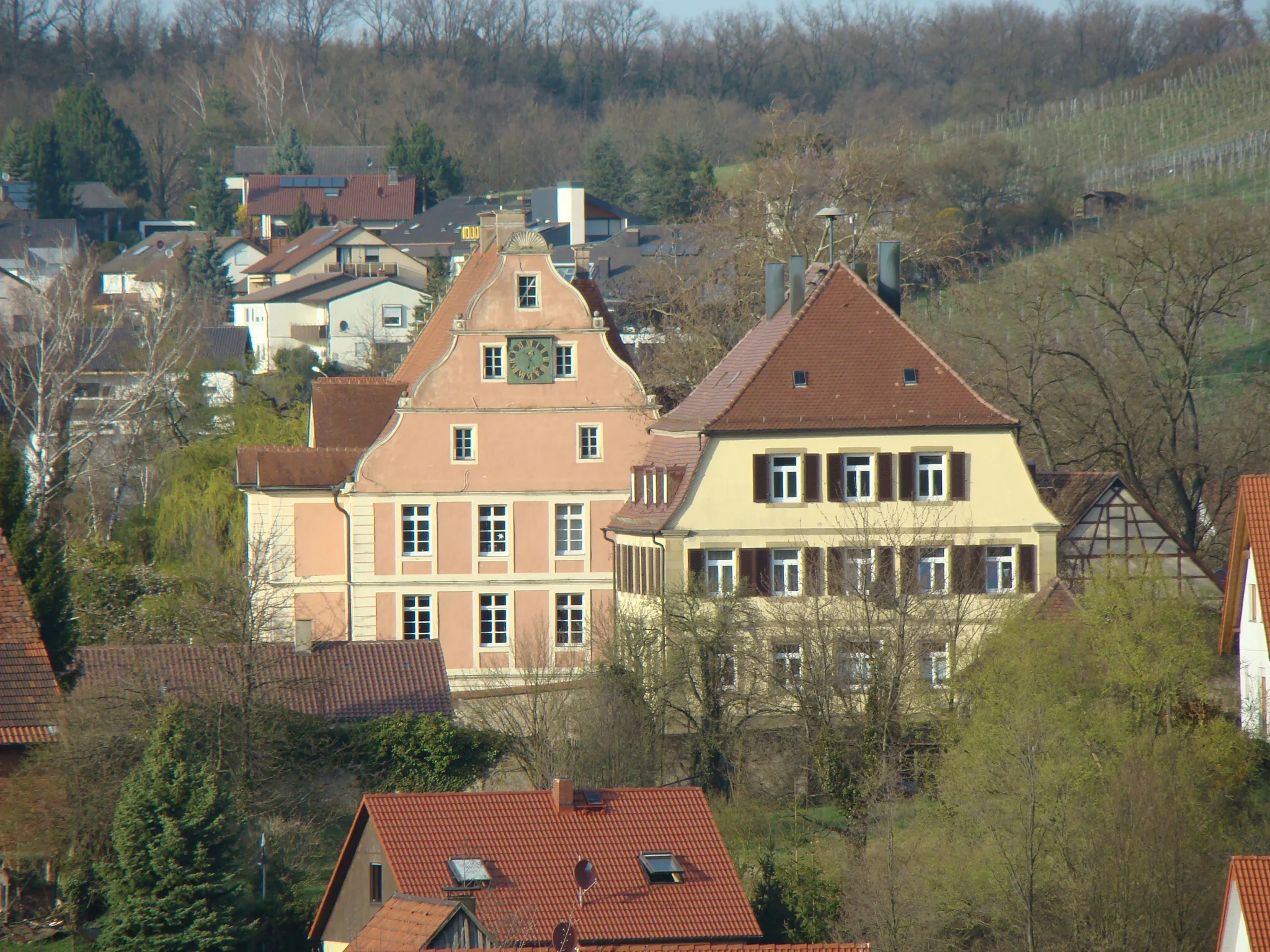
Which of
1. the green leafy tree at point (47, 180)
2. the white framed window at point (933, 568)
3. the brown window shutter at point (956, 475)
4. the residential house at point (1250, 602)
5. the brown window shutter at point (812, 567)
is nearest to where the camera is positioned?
the residential house at point (1250, 602)

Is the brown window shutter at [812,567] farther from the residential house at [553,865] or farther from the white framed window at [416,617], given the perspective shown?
the residential house at [553,865]

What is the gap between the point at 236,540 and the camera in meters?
48.5

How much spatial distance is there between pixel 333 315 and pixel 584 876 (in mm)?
68939

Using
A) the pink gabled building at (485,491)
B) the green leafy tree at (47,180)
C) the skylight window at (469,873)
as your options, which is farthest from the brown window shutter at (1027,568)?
the green leafy tree at (47,180)

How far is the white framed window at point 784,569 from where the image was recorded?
3938 cm

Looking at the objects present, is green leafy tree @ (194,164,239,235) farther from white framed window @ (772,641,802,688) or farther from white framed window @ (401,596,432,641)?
white framed window @ (772,641,802,688)

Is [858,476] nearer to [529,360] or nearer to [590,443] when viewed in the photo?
[590,443]

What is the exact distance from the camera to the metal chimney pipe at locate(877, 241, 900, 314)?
140ft

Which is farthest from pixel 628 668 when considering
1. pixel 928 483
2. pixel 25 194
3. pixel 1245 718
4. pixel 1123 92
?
pixel 25 194

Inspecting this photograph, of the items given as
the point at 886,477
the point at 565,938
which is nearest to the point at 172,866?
the point at 565,938

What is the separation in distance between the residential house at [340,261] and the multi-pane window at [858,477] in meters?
66.2

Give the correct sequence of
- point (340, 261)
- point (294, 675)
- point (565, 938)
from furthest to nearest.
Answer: point (340, 261) → point (294, 675) → point (565, 938)

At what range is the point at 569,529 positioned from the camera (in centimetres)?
4334

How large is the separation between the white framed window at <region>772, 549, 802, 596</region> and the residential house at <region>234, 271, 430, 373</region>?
50.2 metres
